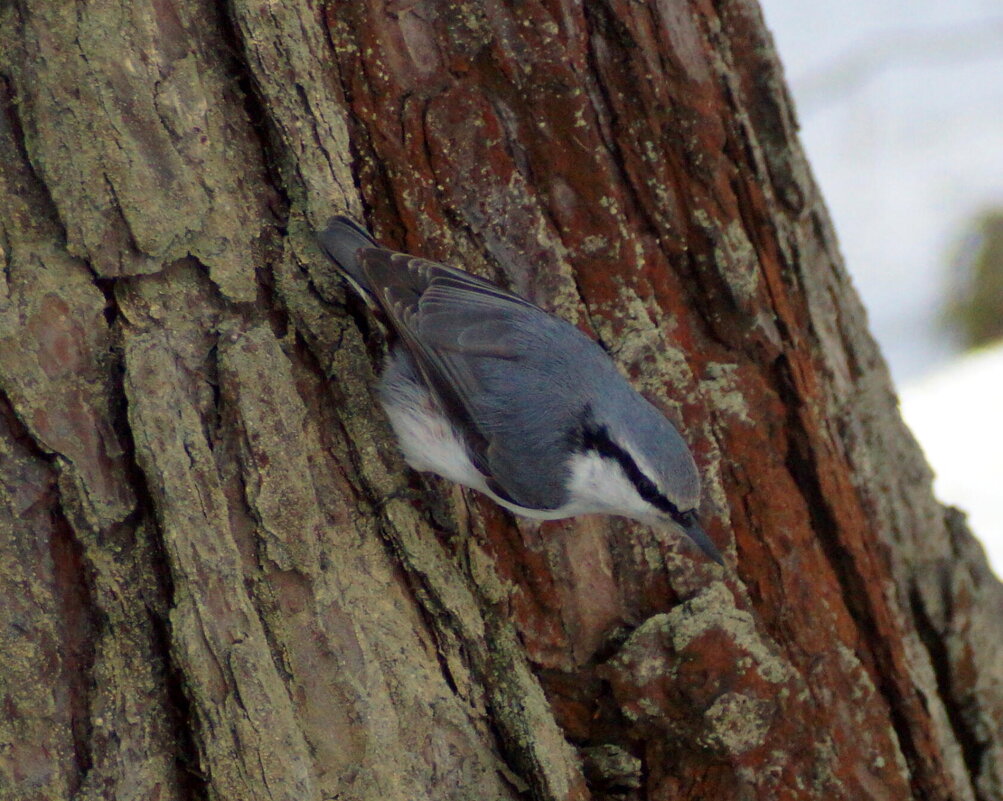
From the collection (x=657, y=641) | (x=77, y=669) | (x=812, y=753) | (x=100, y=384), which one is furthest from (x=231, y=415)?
(x=812, y=753)

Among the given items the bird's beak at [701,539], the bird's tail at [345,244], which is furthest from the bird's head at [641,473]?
the bird's tail at [345,244]

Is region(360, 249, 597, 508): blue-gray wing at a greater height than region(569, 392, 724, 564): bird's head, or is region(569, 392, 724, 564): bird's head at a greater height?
region(360, 249, 597, 508): blue-gray wing

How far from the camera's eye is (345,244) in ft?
6.08

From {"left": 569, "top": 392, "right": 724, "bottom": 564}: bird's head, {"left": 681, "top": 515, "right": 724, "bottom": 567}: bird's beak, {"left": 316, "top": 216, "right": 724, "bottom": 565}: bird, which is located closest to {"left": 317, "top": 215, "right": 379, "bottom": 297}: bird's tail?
{"left": 316, "top": 216, "right": 724, "bottom": 565}: bird

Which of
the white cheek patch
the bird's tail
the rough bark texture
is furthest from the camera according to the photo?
the white cheek patch

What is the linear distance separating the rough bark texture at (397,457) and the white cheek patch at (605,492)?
0.20ft

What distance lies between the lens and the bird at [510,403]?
1.91 metres

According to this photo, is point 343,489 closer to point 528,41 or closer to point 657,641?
point 657,641

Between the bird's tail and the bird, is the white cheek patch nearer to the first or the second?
the bird

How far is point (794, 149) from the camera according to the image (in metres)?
2.20

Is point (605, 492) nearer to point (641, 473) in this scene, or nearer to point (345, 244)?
point (641, 473)

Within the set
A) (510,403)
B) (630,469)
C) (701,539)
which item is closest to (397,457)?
(510,403)

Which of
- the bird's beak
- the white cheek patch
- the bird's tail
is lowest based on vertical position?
the bird's beak

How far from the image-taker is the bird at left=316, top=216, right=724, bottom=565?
1.91 meters
